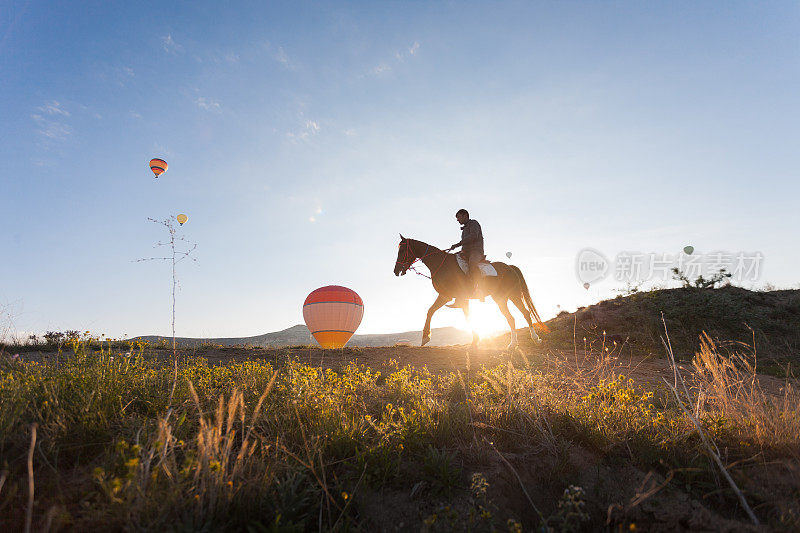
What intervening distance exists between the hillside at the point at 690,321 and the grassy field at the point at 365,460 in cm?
874

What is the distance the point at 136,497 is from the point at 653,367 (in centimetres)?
1104

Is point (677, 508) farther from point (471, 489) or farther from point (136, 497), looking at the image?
point (136, 497)

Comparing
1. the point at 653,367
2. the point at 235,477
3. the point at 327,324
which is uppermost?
the point at 327,324

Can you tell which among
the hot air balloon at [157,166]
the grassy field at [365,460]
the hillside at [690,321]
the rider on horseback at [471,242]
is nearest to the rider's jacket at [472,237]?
the rider on horseback at [471,242]

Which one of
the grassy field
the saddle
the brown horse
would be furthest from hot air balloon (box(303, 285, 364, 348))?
the grassy field

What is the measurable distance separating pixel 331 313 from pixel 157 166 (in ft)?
32.3

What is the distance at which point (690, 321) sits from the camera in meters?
13.9

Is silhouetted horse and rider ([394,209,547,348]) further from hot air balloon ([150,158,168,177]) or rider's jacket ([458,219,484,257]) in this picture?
hot air balloon ([150,158,168,177])

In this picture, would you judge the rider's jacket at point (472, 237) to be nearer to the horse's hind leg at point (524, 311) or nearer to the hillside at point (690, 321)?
the horse's hind leg at point (524, 311)

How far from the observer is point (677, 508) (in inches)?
108

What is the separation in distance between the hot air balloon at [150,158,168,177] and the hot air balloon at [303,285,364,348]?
8506 mm

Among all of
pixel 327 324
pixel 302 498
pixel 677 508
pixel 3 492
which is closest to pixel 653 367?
pixel 677 508

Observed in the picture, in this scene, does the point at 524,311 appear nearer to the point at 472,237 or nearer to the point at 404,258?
the point at 472,237

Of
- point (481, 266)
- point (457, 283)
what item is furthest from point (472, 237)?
point (457, 283)
